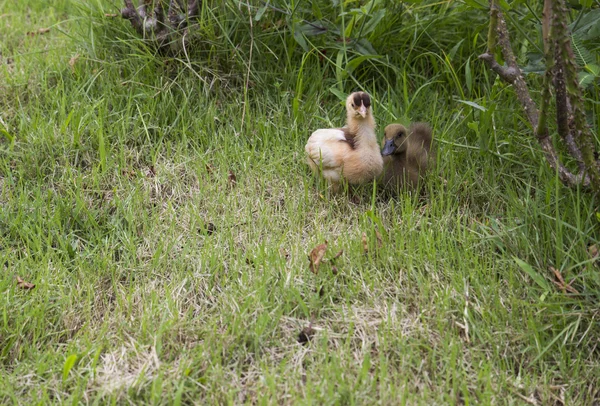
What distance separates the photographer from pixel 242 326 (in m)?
3.28

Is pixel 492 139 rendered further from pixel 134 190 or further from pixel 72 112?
pixel 72 112

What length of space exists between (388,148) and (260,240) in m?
0.87

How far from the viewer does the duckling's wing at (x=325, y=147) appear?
3.97 metres

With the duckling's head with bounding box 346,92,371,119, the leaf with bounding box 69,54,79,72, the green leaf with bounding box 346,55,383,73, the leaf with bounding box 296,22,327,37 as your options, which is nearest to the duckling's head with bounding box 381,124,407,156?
the duckling's head with bounding box 346,92,371,119

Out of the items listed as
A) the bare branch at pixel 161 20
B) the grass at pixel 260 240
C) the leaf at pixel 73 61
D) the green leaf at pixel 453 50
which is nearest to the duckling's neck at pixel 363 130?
the grass at pixel 260 240

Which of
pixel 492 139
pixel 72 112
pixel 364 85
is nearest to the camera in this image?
pixel 492 139

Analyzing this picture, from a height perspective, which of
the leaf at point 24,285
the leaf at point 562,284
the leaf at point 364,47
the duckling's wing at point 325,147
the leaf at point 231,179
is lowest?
the leaf at point 562,284

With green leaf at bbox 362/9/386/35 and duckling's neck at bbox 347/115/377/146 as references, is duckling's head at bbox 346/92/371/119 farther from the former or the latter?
green leaf at bbox 362/9/386/35

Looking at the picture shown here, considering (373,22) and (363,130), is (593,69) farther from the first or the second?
(373,22)

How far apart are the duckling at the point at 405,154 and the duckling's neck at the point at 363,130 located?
0.18m

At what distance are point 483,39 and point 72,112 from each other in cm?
245

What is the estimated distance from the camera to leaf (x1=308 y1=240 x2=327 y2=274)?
141 inches

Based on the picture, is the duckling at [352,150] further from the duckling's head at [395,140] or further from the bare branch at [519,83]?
the bare branch at [519,83]

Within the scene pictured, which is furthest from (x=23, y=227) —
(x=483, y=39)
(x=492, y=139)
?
(x=483, y=39)
